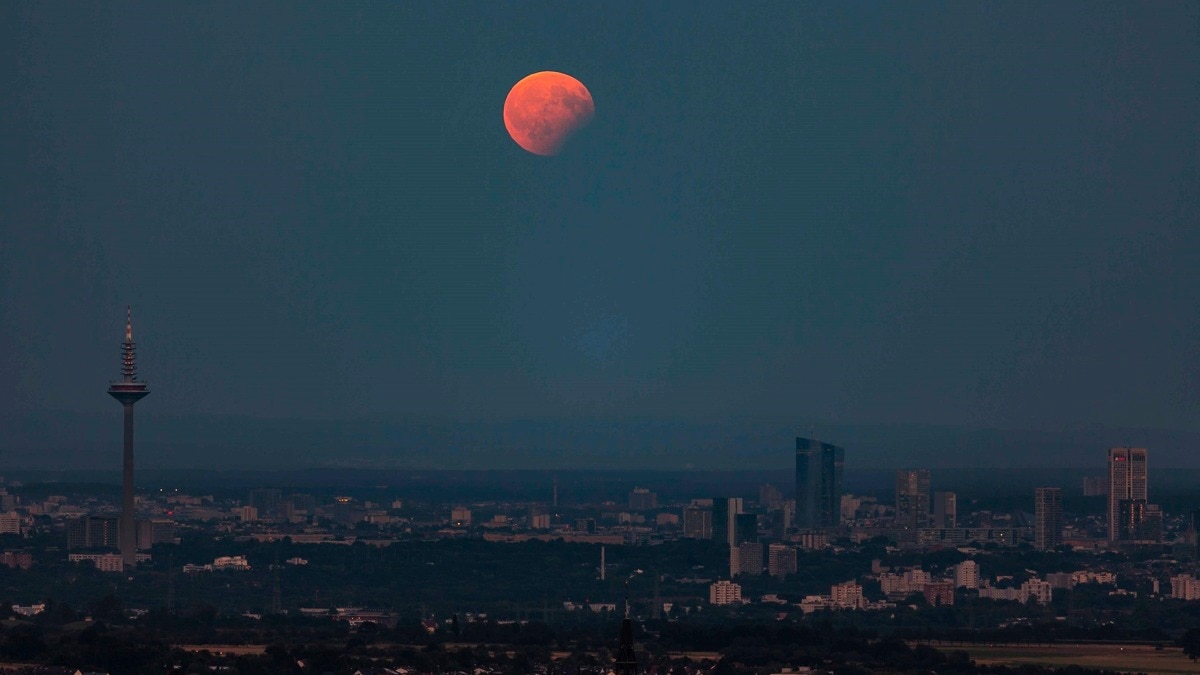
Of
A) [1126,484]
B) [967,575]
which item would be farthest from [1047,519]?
[967,575]

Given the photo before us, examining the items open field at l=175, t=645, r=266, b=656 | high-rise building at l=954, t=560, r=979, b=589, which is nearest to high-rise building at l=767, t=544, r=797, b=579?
high-rise building at l=954, t=560, r=979, b=589

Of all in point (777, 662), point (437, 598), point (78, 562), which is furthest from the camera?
point (78, 562)

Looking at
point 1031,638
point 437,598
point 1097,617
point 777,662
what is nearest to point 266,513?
point 437,598

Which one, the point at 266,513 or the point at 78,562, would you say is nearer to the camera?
the point at 78,562

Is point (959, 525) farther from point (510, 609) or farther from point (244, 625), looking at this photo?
point (244, 625)

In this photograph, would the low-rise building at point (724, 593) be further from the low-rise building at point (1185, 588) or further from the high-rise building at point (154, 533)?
the high-rise building at point (154, 533)

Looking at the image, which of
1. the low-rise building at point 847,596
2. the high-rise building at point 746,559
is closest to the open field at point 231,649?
the low-rise building at point 847,596

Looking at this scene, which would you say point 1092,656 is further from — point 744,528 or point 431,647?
point 744,528
